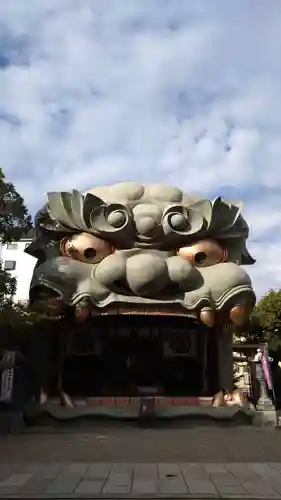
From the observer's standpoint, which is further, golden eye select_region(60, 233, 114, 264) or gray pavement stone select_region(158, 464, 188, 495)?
golden eye select_region(60, 233, 114, 264)

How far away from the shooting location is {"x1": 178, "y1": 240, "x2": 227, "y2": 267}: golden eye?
2552 cm

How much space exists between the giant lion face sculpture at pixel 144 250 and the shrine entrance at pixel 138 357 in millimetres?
2063

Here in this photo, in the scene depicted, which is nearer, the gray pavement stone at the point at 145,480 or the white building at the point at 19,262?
the gray pavement stone at the point at 145,480

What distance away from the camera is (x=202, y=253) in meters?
25.6

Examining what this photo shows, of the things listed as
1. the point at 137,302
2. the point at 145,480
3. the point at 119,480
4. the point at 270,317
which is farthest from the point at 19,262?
the point at 145,480

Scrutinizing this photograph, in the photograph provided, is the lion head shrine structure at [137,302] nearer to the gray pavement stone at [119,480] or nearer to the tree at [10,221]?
the tree at [10,221]

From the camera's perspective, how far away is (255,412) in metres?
24.5

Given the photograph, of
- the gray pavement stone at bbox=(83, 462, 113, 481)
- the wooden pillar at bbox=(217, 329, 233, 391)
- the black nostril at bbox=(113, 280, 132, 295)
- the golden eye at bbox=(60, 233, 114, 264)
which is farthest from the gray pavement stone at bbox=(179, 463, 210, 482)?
the golden eye at bbox=(60, 233, 114, 264)

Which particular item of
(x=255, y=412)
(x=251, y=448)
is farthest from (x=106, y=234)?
(x=251, y=448)

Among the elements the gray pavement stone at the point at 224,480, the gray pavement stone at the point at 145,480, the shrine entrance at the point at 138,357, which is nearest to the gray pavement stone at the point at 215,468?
the gray pavement stone at the point at 224,480

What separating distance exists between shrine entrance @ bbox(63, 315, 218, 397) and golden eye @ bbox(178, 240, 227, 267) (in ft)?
9.42

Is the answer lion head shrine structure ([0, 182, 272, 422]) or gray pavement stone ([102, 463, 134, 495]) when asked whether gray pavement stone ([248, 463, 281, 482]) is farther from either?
lion head shrine structure ([0, 182, 272, 422])

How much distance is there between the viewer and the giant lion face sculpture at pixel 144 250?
2434 centimetres

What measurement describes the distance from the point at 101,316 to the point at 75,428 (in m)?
5.08
